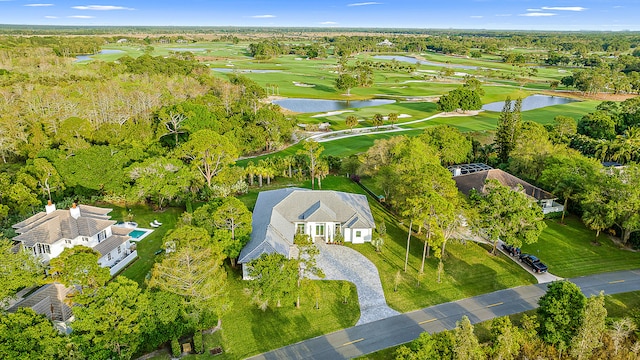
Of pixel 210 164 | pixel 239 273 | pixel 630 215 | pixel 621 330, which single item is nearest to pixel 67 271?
pixel 239 273

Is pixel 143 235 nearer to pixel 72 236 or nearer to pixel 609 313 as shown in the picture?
pixel 72 236

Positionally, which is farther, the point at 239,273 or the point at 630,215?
the point at 630,215

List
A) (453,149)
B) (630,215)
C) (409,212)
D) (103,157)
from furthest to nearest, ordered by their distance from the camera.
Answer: (453,149)
(103,157)
(630,215)
(409,212)

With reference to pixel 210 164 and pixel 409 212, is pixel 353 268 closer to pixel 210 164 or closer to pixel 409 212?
pixel 409 212

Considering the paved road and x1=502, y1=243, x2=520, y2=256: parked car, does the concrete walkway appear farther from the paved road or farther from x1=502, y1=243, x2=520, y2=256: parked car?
x1=502, y1=243, x2=520, y2=256: parked car

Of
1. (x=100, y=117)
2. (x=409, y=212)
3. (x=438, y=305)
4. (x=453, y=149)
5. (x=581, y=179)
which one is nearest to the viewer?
(x=438, y=305)

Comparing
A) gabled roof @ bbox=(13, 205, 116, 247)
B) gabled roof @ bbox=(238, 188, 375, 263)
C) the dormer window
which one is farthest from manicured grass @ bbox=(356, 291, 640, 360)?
gabled roof @ bbox=(13, 205, 116, 247)

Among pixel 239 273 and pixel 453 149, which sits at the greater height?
pixel 453 149
